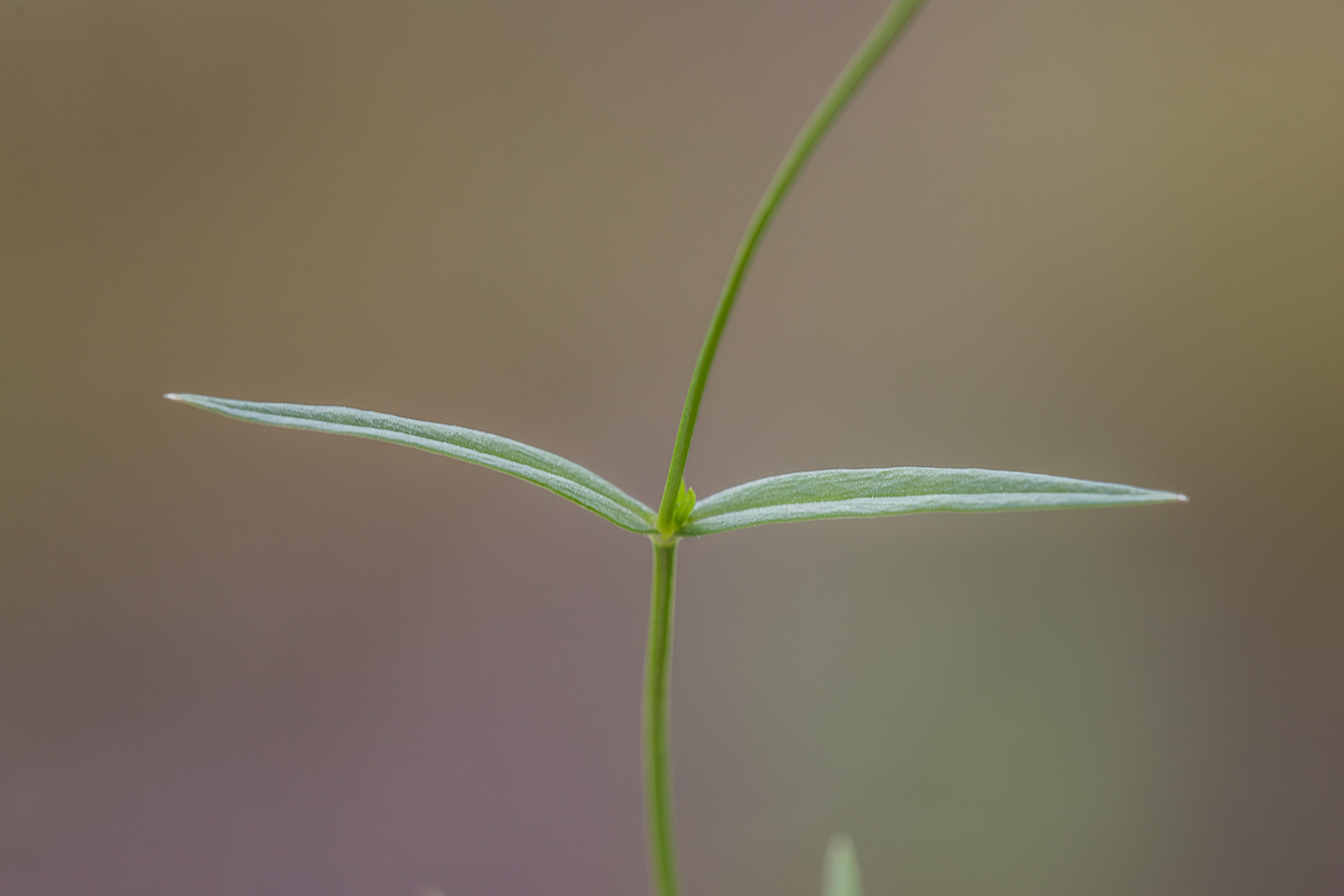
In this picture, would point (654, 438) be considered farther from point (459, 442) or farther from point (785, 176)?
point (785, 176)

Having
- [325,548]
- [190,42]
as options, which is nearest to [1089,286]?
[325,548]

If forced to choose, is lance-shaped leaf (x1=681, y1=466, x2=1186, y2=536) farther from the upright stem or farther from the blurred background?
the blurred background

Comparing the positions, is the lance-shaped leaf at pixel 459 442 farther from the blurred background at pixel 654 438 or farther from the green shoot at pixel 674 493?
the blurred background at pixel 654 438

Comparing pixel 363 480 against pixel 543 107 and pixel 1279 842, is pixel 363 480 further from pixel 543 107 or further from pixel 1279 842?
pixel 1279 842

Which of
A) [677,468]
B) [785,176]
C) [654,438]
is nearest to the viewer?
[785,176]

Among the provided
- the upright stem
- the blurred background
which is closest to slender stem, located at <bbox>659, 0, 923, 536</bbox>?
the upright stem

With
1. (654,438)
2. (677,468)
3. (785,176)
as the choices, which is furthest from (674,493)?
(654,438)

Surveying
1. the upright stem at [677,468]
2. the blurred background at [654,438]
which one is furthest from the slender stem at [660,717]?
the blurred background at [654,438]
